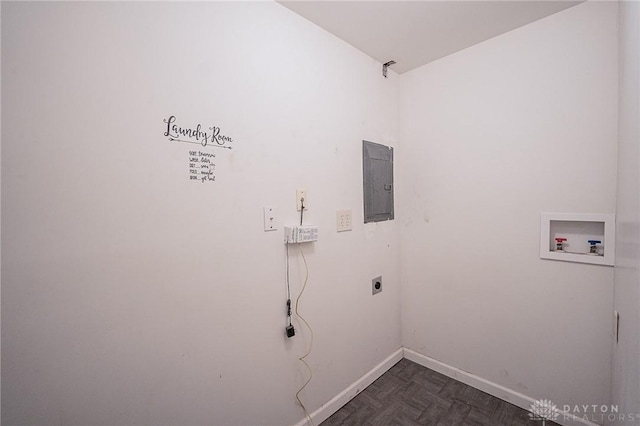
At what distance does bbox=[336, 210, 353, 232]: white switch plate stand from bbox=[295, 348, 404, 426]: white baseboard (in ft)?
3.66

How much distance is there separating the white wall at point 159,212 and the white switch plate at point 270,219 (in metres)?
0.04

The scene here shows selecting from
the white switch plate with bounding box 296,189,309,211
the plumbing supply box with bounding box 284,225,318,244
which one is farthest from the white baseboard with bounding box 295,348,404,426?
the white switch plate with bounding box 296,189,309,211

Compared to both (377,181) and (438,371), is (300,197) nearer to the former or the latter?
(377,181)

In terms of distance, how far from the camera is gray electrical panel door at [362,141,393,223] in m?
1.89

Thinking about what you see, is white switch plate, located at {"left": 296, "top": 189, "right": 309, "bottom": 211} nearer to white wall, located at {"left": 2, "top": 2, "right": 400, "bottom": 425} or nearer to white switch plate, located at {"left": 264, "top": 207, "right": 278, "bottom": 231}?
white wall, located at {"left": 2, "top": 2, "right": 400, "bottom": 425}

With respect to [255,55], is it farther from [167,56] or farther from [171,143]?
[171,143]

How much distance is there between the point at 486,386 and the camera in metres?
1.80

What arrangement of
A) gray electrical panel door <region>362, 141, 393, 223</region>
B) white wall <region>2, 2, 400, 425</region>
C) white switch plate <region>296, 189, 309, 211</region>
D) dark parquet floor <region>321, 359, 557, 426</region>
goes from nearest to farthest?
white wall <region>2, 2, 400, 425</region>
white switch plate <region>296, 189, 309, 211</region>
dark parquet floor <region>321, 359, 557, 426</region>
gray electrical panel door <region>362, 141, 393, 223</region>

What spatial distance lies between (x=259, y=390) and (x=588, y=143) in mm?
2242

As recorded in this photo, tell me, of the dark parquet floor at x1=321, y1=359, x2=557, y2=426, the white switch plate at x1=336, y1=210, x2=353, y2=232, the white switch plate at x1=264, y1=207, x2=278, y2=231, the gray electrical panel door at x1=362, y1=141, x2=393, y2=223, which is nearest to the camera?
the white switch plate at x1=264, y1=207, x2=278, y2=231

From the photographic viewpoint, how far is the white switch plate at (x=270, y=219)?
4.38ft

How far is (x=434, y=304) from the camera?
2.07m

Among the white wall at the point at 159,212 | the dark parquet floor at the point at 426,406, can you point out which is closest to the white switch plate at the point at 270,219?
the white wall at the point at 159,212

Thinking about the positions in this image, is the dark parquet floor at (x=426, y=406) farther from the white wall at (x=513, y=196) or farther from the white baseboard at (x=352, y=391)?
the white wall at (x=513, y=196)
